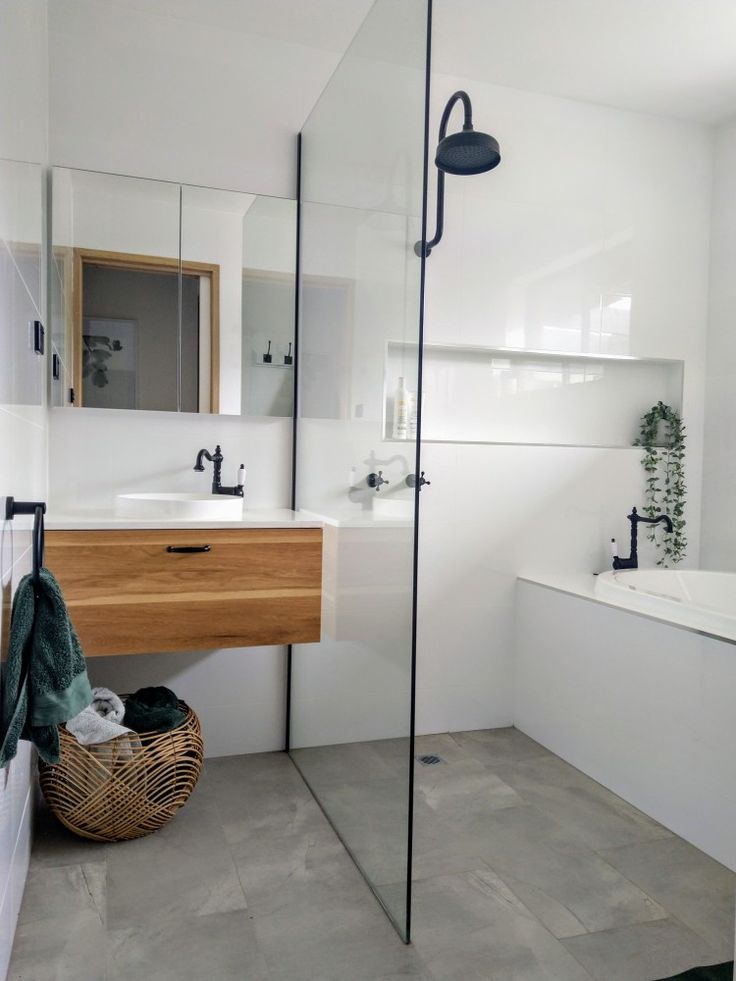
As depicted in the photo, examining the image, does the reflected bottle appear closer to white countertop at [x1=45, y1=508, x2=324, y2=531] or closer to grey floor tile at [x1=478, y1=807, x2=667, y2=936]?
white countertop at [x1=45, y1=508, x2=324, y2=531]

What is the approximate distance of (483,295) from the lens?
3.04m

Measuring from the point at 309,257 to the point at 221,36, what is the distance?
0.81 meters

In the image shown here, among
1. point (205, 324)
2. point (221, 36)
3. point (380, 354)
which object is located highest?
point (221, 36)

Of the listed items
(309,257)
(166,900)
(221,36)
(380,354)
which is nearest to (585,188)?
(309,257)

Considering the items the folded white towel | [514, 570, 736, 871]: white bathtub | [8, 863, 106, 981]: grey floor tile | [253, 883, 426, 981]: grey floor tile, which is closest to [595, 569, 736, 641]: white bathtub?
[514, 570, 736, 871]: white bathtub

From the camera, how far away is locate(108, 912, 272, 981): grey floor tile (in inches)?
61.8

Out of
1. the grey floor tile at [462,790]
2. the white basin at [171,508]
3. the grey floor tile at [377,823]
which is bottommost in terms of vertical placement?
the grey floor tile at [462,790]

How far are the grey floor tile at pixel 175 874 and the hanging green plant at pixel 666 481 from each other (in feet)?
7.00

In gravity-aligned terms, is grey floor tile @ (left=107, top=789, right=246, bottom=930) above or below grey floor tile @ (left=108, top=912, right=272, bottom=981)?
below

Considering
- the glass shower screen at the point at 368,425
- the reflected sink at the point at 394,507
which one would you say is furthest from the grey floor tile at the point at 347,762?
the reflected sink at the point at 394,507

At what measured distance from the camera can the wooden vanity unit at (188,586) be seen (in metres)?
2.07

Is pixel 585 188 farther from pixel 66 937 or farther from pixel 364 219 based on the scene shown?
pixel 66 937

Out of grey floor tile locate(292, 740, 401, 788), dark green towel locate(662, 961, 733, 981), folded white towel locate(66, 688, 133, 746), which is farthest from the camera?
folded white towel locate(66, 688, 133, 746)

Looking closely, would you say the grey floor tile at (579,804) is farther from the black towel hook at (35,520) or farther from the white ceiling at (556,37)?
the white ceiling at (556,37)
